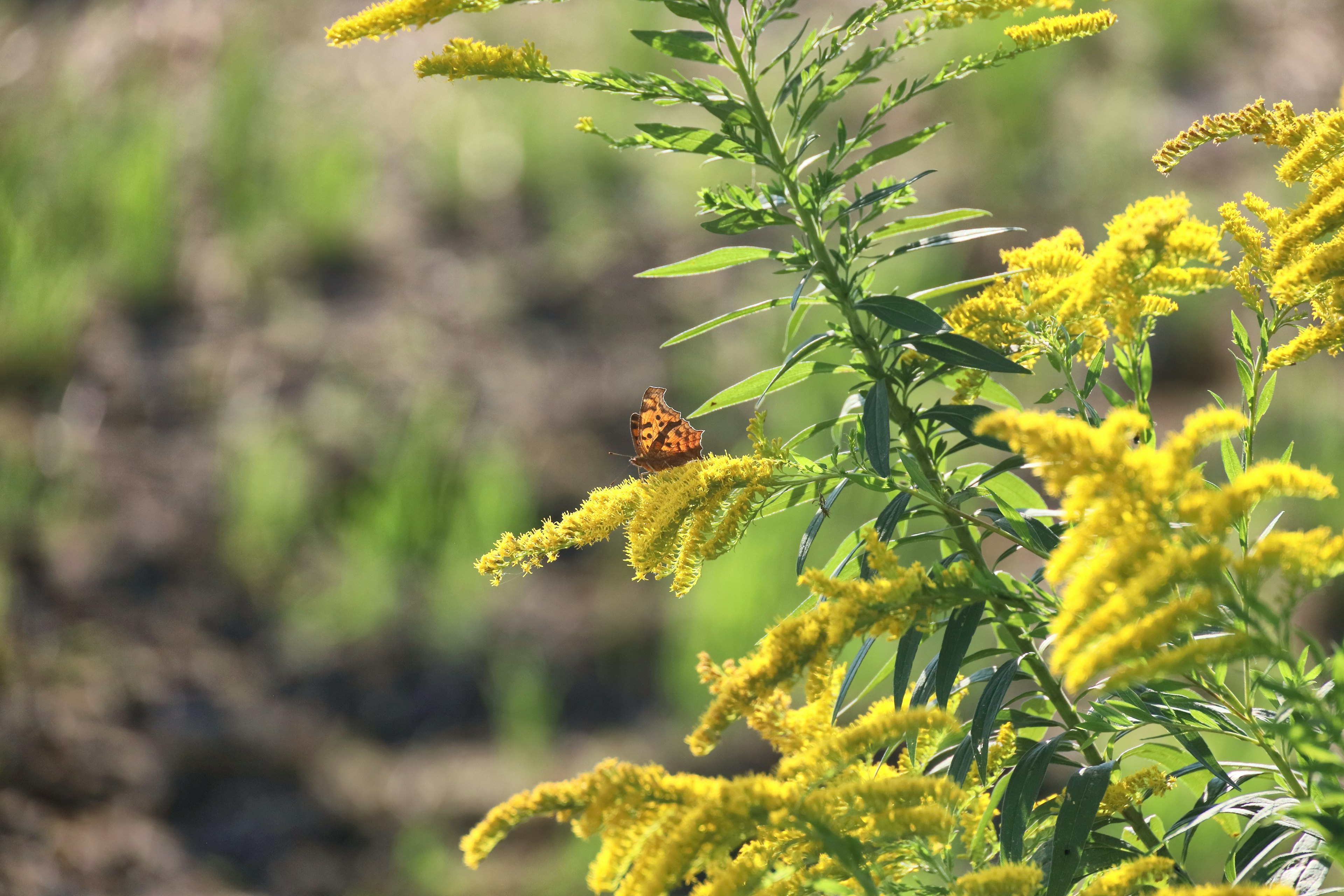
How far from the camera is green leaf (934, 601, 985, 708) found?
4.10 ft

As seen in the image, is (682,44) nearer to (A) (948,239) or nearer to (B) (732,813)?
(A) (948,239)

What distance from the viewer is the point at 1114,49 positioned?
670 cm

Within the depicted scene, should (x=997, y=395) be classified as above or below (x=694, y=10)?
below

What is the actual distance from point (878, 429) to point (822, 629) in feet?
0.98

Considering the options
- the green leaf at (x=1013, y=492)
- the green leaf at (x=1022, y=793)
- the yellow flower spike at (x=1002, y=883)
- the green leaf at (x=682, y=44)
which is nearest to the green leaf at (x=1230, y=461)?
the green leaf at (x=1013, y=492)

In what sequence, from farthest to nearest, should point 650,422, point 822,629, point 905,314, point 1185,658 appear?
point 650,422 < point 905,314 < point 822,629 < point 1185,658

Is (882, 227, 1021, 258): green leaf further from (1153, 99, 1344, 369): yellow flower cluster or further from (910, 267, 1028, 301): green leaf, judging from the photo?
(1153, 99, 1344, 369): yellow flower cluster

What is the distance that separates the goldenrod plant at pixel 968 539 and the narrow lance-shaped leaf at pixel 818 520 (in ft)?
0.03

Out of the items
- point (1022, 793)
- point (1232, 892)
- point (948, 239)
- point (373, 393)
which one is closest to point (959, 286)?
point (948, 239)

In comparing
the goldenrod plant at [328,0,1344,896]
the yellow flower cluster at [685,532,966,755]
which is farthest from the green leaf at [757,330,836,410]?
the yellow flower cluster at [685,532,966,755]

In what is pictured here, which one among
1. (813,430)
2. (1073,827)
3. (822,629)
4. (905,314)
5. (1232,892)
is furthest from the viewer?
(813,430)

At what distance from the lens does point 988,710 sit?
4.10 ft

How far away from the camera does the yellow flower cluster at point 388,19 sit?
A: 1186 mm

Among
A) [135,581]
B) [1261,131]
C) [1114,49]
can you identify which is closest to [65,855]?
[135,581]
